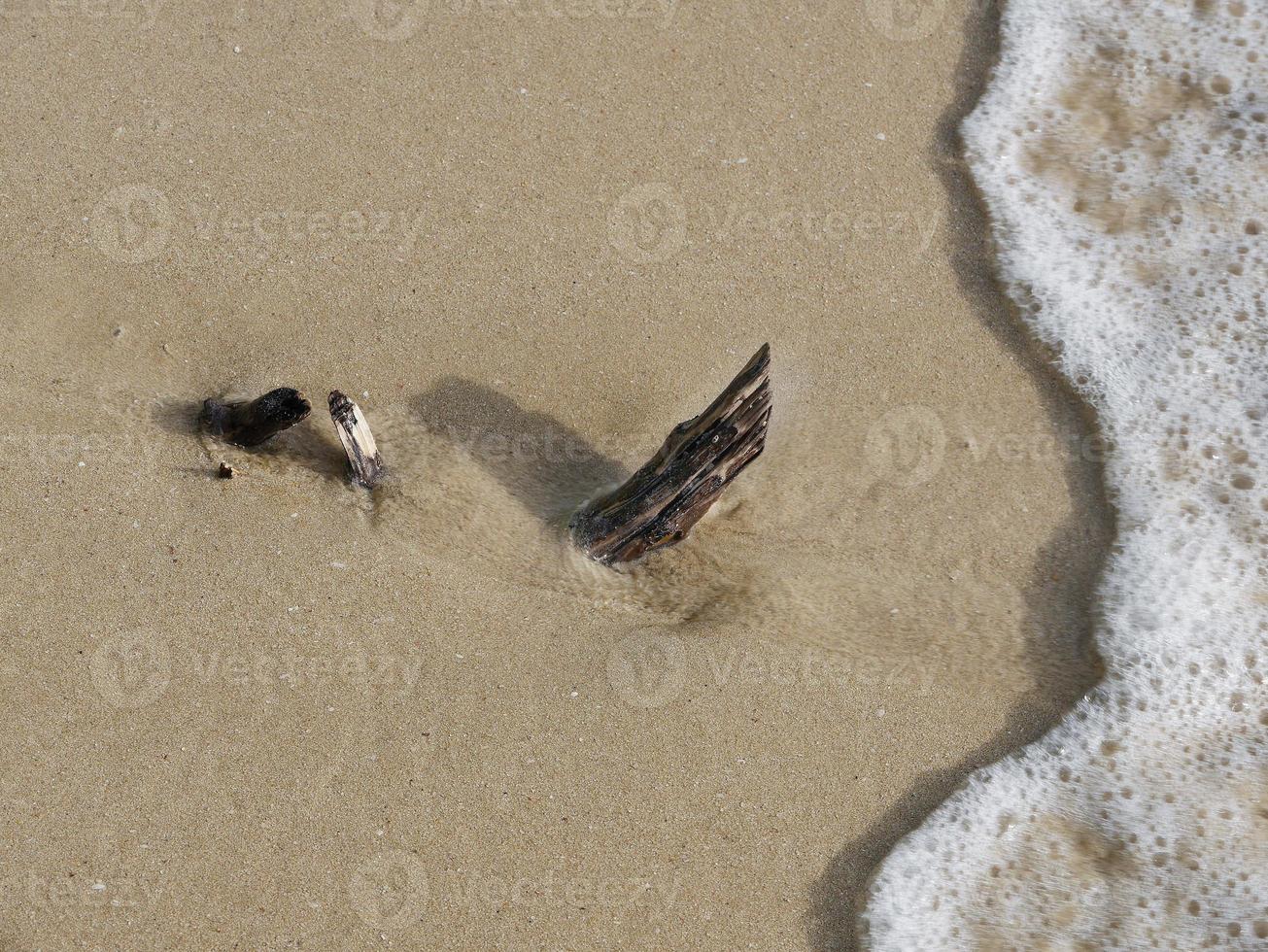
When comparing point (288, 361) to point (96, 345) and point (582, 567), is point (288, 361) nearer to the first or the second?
point (96, 345)

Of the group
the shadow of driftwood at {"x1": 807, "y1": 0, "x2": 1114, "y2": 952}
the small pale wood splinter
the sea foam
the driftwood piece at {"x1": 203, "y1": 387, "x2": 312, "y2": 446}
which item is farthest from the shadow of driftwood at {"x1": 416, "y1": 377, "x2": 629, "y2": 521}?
the sea foam

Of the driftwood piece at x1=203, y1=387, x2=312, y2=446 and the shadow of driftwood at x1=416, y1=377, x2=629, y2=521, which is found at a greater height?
the shadow of driftwood at x1=416, y1=377, x2=629, y2=521

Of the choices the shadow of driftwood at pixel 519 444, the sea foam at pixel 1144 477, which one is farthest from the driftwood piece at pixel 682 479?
the sea foam at pixel 1144 477

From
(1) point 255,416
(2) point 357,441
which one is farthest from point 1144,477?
(1) point 255,416

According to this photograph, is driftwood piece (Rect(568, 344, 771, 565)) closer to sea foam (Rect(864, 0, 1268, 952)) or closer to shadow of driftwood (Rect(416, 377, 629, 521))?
shadow of driftwood (Rect(416, 377, 629, 521))

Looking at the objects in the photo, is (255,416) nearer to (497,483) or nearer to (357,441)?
(357,441)

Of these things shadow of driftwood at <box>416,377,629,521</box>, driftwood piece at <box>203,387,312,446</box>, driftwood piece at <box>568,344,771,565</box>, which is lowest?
driftwood piece at <box>203,387,312,446</box>
